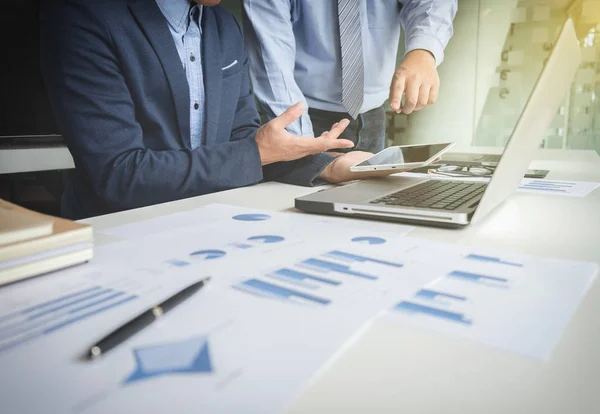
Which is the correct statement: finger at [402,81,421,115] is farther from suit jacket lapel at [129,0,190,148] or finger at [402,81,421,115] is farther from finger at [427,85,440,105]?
suit jacket lapel at [129,0,190,148]

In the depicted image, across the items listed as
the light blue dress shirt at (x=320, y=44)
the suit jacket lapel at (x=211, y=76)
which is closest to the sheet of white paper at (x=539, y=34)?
the light blue dress shirt at (x=320, y=44)

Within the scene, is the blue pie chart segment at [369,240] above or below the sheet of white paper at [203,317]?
above

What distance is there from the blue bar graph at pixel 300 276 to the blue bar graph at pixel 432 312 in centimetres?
7

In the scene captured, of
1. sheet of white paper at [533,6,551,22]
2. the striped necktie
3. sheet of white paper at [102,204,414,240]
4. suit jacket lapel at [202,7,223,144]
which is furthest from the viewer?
sheet of white paper at [533,6,551,22]

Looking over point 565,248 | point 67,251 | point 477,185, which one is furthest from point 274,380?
point 477,185

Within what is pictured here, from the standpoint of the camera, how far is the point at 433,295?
374 mm

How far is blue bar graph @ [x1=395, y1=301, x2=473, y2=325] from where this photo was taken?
0.33 meters

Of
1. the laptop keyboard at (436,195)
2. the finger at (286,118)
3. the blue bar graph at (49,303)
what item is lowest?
the blue bar graph at (49,303)

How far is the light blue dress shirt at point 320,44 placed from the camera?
125 cm

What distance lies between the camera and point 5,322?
0.34 metres

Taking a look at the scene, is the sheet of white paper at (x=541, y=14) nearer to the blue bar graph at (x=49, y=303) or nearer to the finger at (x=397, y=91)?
the finger at (x=397, y=91)

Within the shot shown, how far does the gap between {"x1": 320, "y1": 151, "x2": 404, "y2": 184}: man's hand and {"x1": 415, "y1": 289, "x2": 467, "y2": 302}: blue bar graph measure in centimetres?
54

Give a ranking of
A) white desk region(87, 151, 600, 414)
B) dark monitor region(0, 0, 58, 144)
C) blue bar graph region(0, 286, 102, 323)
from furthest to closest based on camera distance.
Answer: dark monitor region(0, 0, 58, 144) < blue bar graph region(0, 286, 102, 323) < white desk region(87, 151, 600, 414)

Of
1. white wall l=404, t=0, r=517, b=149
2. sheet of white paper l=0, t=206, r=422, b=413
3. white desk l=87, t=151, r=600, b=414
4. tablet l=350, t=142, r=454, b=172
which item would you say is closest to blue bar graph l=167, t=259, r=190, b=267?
sheet of white paper l=0, t=206, r=422, b=413
